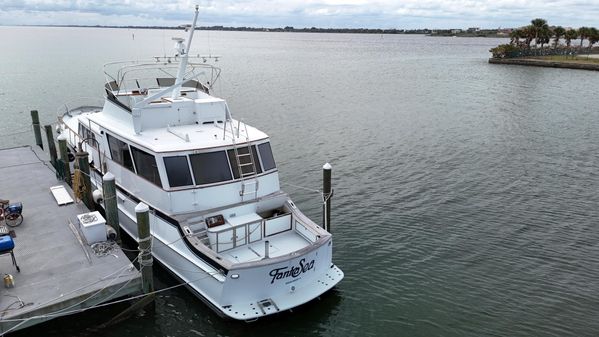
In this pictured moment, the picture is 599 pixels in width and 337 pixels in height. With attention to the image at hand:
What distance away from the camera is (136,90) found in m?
15.4

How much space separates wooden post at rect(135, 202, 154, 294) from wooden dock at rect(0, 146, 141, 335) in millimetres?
212

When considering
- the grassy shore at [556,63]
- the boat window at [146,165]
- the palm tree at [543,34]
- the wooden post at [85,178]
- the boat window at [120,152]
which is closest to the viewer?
the boat window at [146,165]

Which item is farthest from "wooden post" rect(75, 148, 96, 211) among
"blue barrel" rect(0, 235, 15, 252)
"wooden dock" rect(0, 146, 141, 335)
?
"blue barrel" rect(0, 235, 15, 252)

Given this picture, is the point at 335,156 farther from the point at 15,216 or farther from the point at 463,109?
the point at 463,109

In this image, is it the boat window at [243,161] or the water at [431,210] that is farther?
the boat window at [243,161]

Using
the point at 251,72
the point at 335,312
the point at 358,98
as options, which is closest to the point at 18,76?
the point at 251,72

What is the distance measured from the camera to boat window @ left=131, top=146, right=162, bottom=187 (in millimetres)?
10995

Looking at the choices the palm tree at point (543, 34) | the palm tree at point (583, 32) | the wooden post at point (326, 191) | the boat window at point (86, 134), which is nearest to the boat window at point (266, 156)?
the wooden post at point (326, 191)

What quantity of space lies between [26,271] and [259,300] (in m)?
4.87

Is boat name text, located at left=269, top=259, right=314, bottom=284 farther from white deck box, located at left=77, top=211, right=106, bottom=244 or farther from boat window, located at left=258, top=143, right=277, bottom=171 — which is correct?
white deck box, located at left=77, top=211, right=106, bottom=244

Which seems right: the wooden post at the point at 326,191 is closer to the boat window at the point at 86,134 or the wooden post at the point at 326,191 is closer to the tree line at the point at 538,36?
the boat window at the point at 86,134

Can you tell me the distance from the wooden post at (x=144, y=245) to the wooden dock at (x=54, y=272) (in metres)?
0.21

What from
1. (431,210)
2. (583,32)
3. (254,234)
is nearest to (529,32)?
(583,32)

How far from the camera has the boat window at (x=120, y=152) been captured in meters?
12.1
